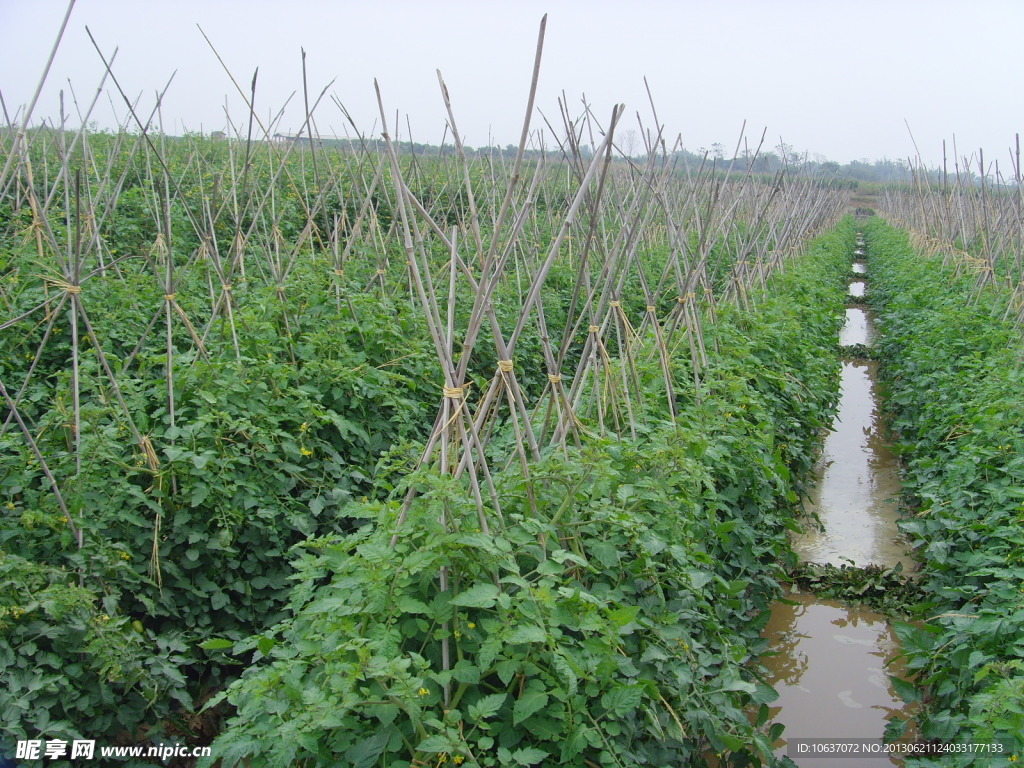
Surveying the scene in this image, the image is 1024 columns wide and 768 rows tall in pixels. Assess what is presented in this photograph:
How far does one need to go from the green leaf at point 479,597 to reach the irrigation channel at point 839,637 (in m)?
1.69

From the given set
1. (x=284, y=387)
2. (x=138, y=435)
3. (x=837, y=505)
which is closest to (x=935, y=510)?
(x=837, y=505)

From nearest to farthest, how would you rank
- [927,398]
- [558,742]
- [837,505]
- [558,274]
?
[558,742] → [837,505] → [927,398] → [558,274]

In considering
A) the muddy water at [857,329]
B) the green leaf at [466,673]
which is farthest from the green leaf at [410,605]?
the muddy water at [857,329]

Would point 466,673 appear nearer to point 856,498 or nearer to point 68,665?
point 68,665

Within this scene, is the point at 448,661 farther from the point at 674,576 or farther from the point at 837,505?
the point at 837,505

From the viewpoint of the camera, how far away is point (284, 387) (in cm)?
352

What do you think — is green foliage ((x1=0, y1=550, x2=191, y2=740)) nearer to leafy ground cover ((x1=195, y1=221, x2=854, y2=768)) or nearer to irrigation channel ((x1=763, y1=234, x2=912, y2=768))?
leafy ground cover ((x1=195, y1=221, x2=854, y2=768))

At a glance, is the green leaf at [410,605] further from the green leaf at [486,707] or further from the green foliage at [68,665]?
Result: the green foliage at [68,665]

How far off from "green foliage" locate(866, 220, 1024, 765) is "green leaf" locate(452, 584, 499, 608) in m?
1.36

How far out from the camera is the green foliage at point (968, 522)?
94.1 inches

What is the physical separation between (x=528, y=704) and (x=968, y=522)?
95.9 inches

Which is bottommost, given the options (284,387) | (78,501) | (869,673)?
(869,673)

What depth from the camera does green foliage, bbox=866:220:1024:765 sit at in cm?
239

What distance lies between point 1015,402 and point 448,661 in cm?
347
